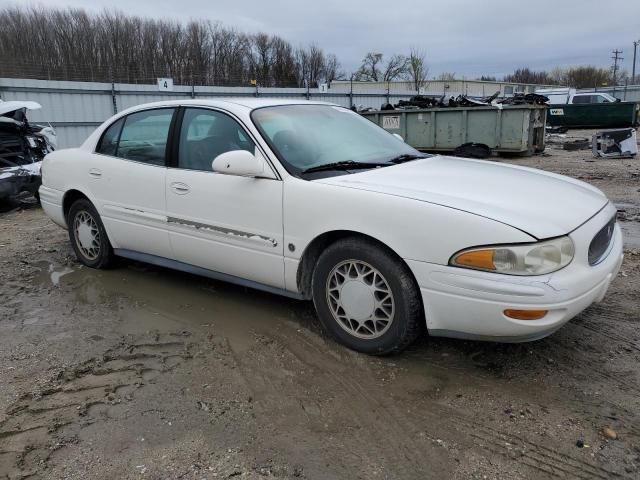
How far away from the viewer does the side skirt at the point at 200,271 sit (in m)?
3.69

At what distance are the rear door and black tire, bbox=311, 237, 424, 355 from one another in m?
1.54

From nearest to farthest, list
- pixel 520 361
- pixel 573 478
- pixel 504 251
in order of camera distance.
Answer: pixel 573 478 < pixel 504 251 < pixel 520 361

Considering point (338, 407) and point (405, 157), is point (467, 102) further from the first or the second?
point (338, 407)

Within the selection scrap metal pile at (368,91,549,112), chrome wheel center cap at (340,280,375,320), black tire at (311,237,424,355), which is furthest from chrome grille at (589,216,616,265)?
scrap metal pile at (368,91,549,112)

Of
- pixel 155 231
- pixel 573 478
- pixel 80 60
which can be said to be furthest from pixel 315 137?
pixel 80 60

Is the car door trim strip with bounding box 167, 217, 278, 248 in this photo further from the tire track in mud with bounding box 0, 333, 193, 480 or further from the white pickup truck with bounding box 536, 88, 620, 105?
the white pickup truck with bounding box 536, 88, 620, 105

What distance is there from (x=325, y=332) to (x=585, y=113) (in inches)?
1022

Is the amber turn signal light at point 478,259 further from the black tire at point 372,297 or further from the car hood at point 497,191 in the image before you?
the black tire at point 372,297

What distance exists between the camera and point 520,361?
10.6 ft

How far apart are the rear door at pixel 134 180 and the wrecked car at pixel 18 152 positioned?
14.1ft

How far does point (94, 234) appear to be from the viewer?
4984 mm

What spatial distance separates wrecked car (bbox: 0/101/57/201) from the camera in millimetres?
8203

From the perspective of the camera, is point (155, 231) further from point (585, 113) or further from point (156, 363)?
point (585, 113)

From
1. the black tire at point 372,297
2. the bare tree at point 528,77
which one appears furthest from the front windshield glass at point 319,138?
the bare tree at point 528,77
